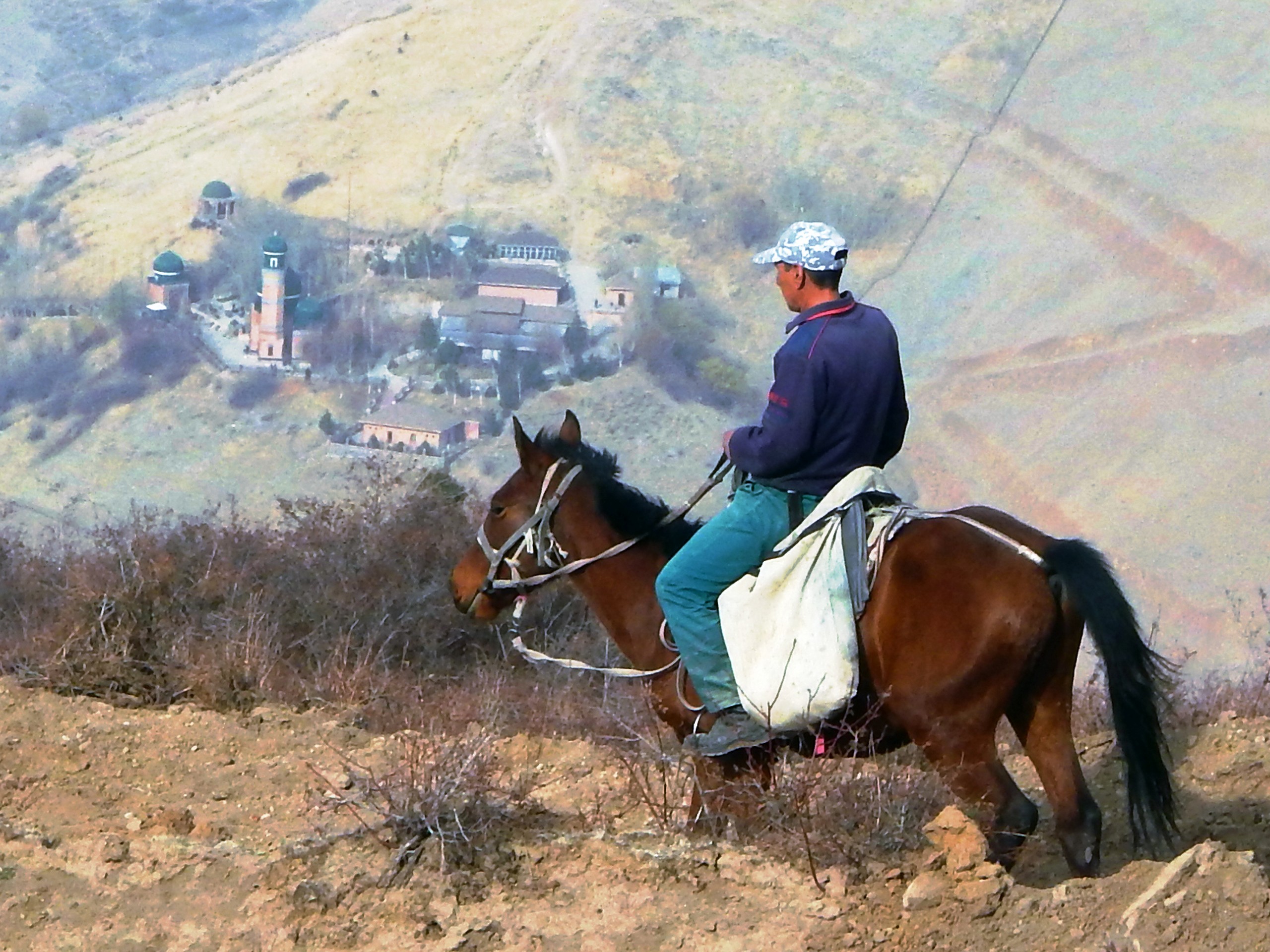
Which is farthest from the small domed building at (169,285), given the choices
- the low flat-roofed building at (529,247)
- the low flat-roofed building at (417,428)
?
the low flat-roofed building at (417,428)

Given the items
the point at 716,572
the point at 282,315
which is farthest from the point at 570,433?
the point at 282,315

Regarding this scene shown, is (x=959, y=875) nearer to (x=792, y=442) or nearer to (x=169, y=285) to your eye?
(x=792, y=442)

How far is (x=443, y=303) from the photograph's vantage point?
42.8 m

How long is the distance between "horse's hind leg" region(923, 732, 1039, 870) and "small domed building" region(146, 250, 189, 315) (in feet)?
142

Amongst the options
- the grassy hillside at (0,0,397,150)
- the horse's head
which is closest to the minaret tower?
the grassy hillside at (0,0,397,150)

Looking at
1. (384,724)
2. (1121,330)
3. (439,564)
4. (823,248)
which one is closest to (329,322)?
(1121,330)

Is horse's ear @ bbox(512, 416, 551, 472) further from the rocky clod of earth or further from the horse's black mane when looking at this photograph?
the rocky clod of earth

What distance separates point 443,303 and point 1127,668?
39228 mm

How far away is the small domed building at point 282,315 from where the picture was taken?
1638 inches

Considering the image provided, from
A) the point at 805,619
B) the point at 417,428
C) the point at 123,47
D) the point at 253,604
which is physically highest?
the point at 805,619

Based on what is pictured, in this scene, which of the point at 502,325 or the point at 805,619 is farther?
the point at 502,325

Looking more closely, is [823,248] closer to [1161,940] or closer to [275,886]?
[1161,940]

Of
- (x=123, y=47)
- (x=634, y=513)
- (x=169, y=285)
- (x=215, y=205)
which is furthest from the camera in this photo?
(x=123, y=47)

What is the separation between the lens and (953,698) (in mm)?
4789
